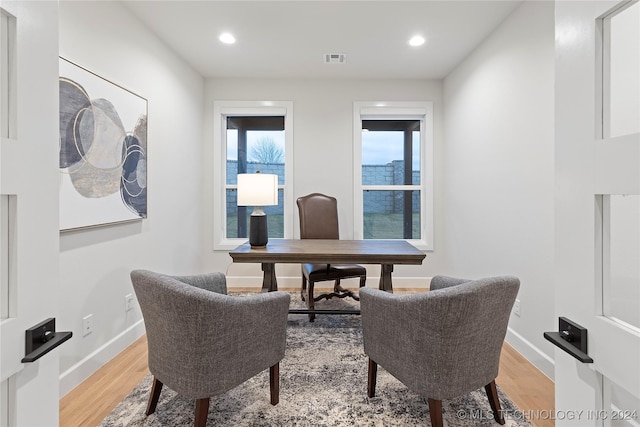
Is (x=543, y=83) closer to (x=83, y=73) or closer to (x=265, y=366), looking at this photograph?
(x=265, y=366)

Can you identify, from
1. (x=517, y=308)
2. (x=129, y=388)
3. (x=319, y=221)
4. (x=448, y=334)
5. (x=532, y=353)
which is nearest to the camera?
(x=448, y=334)

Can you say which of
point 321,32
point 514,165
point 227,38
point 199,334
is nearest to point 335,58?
point 321,32

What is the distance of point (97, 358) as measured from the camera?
213 centimetres

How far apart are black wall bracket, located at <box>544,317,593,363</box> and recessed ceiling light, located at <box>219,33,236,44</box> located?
3125 mm

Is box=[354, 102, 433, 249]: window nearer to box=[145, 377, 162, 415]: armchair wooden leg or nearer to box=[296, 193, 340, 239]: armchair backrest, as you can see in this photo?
box=[296, 193, 340, 239]: armchair backrest

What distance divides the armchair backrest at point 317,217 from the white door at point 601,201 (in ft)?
9.10

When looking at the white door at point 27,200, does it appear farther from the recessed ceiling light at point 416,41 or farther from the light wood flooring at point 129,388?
the recessed ceiling light at point 416,41

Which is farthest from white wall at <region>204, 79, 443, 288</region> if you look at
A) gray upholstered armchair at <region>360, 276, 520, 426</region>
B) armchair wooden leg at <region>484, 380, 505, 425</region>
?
gray upholstered armchair at <region>360, 276, 520, 426</region>

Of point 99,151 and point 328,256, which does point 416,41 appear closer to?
point 328,256

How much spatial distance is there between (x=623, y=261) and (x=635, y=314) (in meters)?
0.15

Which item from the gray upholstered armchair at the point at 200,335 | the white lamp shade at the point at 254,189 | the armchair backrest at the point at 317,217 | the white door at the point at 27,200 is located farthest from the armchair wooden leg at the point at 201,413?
the armchair backrest at the point at 317,217

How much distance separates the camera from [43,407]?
699mm

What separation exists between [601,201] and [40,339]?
118cm

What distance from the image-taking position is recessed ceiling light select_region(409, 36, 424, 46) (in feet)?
9.44
